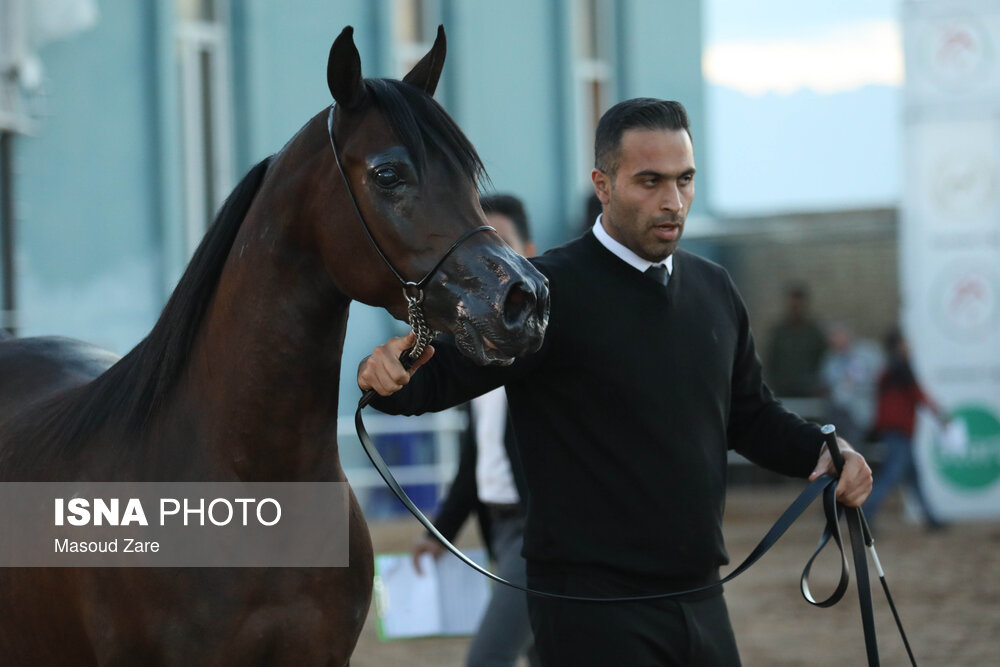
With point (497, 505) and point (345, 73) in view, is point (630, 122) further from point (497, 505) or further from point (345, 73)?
point (497, 505)

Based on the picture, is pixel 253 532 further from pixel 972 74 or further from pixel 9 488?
pixel 972 74

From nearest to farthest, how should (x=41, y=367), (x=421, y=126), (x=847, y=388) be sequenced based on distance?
1. (x=421, y=126)
2. (x=41, y=367)
3. (x=847, y=388)

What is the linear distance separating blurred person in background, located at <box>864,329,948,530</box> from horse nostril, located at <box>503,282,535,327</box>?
8.83 meters

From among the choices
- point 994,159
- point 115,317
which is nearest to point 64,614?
point 115,317

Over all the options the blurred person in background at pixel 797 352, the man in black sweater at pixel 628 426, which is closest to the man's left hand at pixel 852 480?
the man in black sweater at pixel 628 426

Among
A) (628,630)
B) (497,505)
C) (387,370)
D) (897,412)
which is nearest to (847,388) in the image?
(897,412)

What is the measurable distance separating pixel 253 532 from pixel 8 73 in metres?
6.89

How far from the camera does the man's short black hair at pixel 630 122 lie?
9.61ft

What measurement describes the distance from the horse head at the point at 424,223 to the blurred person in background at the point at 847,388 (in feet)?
29.9

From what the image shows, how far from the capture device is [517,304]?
2.51 metres

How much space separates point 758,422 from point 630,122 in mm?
798

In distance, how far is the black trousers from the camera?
9.36 ft

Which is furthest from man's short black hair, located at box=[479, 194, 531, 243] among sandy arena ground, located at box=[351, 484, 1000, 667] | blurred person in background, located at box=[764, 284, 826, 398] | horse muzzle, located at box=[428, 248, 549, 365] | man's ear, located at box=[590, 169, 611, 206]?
blurred person in background, located at box=[764, 284, 826, 398]

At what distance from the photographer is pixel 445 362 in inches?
112
